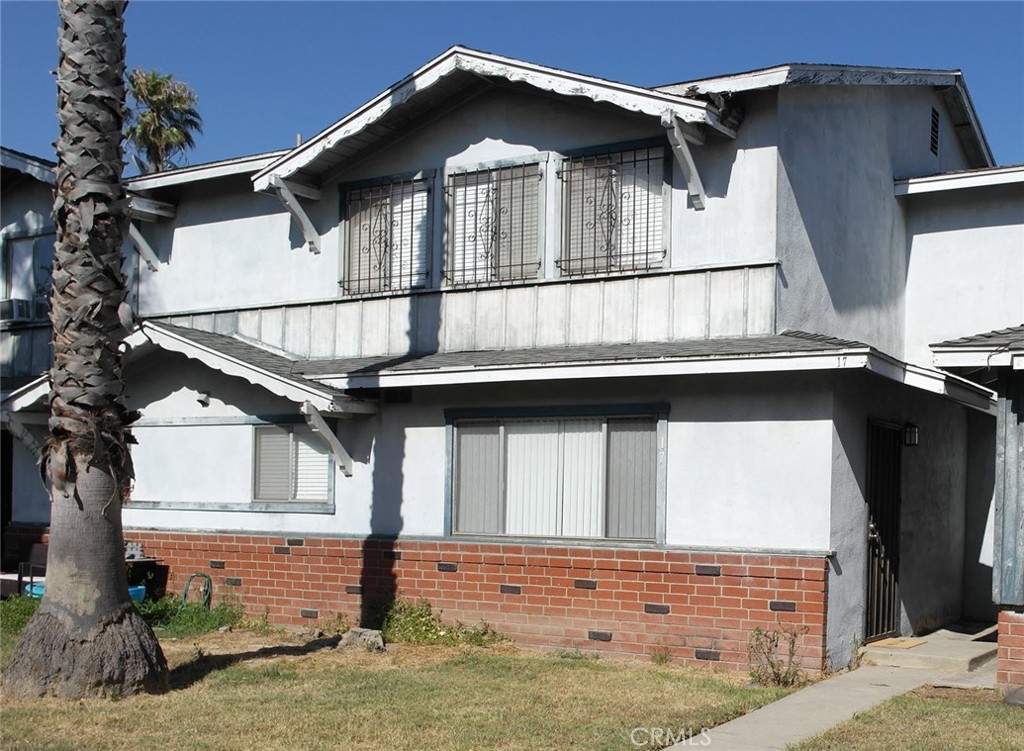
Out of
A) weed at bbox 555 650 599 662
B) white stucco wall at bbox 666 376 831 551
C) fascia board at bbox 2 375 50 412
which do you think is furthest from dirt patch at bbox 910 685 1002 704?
fascia board at bbox 2 375 50 412

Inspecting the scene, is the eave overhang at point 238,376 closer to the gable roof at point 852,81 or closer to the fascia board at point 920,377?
the gable roof at point 852,81

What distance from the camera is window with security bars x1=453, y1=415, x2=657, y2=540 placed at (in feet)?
43.5

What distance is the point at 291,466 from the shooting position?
50.8 feet

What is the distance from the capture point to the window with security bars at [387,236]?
1508 centimetres

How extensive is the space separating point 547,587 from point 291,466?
12.5 ft

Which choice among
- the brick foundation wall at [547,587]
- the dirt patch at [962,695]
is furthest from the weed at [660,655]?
the dirt patch at [962,695]

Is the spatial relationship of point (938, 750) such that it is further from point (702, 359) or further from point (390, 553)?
point (390, 553)

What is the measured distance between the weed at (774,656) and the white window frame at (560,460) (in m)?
1.42

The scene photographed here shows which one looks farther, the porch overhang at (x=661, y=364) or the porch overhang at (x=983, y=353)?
the porch overhang at (x=661, y=364)

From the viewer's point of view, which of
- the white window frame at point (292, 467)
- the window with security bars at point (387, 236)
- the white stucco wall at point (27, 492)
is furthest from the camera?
the white stucco wall at point (27, 492)

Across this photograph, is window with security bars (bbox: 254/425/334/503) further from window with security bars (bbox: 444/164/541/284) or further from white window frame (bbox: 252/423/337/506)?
window with security bars (bbox: 444/164/541/284)

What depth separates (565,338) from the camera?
13.8 metres

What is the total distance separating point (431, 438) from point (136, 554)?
446 cm

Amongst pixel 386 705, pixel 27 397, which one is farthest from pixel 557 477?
pixel 27 397
